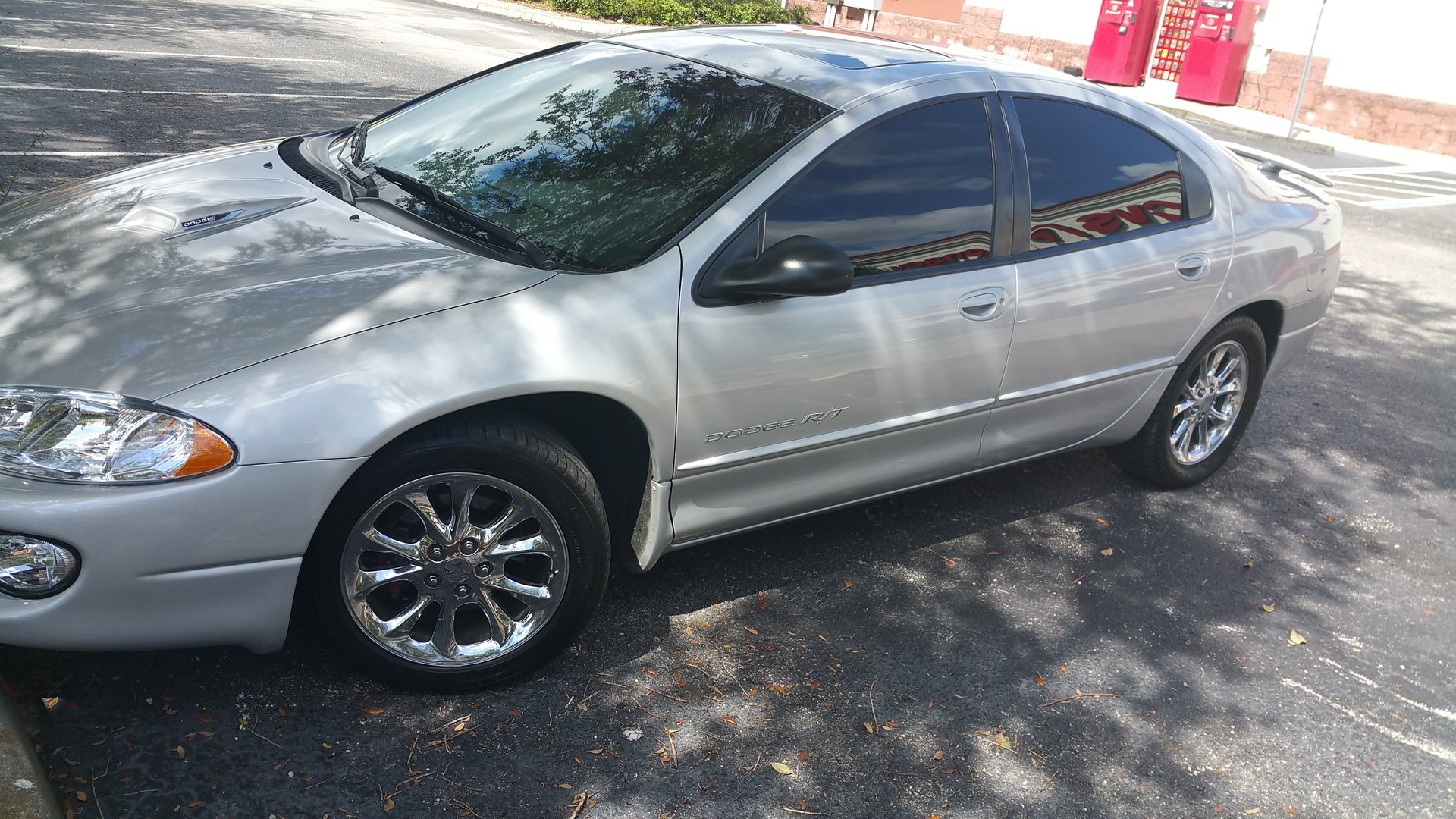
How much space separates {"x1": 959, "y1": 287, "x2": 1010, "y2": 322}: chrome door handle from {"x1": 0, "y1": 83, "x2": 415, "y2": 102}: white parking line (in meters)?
8.29

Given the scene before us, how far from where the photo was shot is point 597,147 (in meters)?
3.67

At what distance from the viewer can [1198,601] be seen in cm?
424

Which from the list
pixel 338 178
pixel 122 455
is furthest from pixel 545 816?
pixel 338 178

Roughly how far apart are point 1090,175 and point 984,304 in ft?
2.50

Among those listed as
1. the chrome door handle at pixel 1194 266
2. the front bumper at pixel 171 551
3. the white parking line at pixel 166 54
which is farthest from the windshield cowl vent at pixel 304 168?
the white parking line at pixel 166 54

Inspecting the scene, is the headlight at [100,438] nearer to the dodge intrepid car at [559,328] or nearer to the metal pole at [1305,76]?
the dodge intrepid car at [559,328]

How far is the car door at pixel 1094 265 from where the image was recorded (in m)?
3.99

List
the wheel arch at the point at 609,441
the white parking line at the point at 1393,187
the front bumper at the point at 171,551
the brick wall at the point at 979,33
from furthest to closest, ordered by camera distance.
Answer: the brick wall at the point at 979,33, the white parking line at the point at 1393,187, the wheel arch at the point at 609,441, the front bumper at the point at 171,551

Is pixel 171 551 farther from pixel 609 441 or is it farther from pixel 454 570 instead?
pixel 609 441

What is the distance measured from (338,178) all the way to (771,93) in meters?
1.42

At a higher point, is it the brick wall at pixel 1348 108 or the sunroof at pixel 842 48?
the sunroof at pixel 842 48

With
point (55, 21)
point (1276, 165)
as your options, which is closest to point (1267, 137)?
point (1276, 165)

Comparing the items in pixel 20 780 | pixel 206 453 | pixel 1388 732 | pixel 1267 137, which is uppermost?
pixel 1267 137

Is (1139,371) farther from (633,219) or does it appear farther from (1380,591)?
(633,219)
